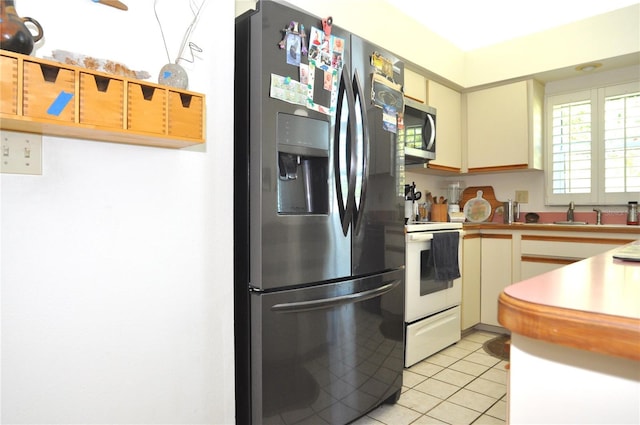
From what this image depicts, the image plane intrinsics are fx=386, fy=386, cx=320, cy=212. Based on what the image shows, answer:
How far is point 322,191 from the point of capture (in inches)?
63.8

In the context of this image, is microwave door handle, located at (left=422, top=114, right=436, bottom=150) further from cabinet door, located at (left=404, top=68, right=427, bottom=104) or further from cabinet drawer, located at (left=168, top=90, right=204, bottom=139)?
cabinet drawer, located at (left=168, top=90, right=204, bottom=139)

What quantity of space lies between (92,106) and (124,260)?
458 mm

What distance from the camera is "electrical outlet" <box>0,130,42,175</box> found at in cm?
95

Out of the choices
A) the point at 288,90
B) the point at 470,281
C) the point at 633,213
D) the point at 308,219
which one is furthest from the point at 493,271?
the point at 288,90

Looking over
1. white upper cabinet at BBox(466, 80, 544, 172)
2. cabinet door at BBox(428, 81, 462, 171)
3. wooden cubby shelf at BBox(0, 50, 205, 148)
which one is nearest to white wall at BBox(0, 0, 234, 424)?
wooden cubby shelf at BBox(0, 50, 205, 148)

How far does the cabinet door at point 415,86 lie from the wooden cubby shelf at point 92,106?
218cm

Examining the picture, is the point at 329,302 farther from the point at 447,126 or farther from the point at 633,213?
the point at 633,213

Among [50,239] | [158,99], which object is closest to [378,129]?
[158,99]

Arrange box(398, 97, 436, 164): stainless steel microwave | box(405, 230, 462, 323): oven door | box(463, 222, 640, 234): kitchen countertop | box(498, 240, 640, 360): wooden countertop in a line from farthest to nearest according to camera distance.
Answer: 1. box(398, 97, 436, 164): stainless steel microwave
2. box(463, 222, 640, 234): kitchen countertop
3. box(405, 230, 462, 323): oven door
4. box(498, 240, 640, 360): wooden countertop

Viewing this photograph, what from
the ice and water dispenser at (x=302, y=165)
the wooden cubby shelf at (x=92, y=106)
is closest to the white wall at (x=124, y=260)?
the wooden cubby shelf at (x=92, y=106)

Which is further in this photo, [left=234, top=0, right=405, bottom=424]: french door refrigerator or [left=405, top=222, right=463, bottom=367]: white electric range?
[left=405, top=222, right=463, bottom=367]: white electric range

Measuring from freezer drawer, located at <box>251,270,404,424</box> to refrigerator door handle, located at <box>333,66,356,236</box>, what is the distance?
329mm

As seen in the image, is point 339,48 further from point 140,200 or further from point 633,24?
point 633,24

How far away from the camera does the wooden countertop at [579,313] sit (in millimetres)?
512
